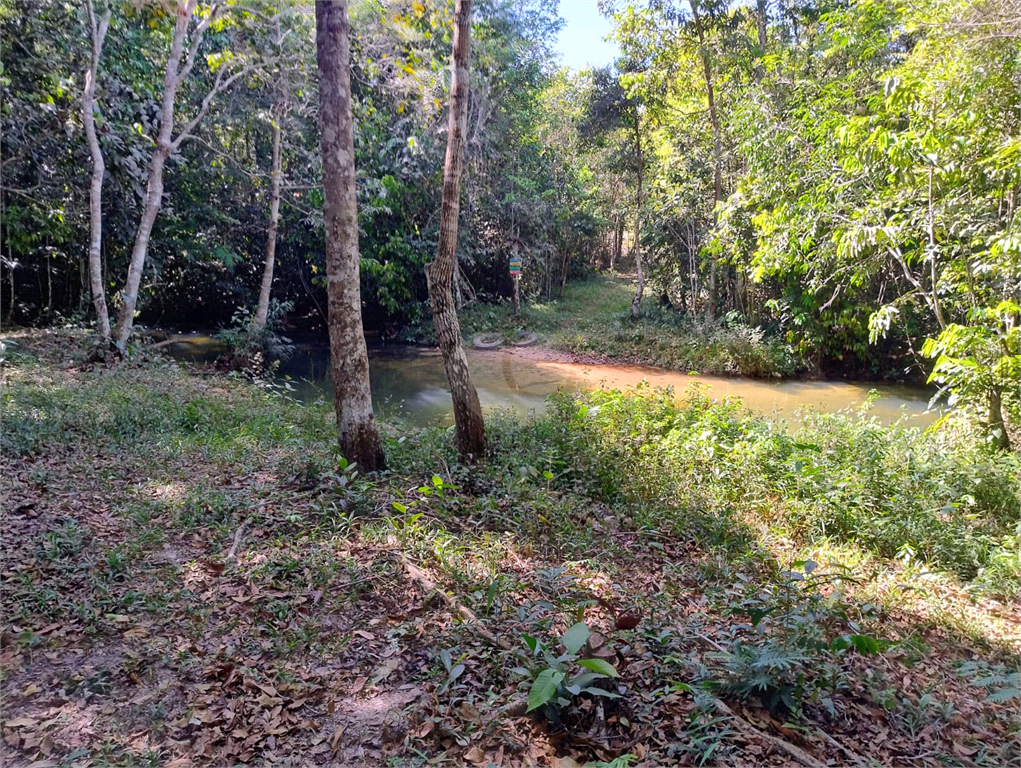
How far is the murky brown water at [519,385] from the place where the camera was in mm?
10852

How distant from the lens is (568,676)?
2453 mm

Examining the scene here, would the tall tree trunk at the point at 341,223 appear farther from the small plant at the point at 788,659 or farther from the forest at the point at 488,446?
the small plant at the point at 788,659

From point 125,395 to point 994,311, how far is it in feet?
29.5

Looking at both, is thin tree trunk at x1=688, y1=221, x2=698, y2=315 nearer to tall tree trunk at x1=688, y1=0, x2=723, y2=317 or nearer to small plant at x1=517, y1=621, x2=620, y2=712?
tall tree trunk at x1=688, y1=0, x2=723, y2=317

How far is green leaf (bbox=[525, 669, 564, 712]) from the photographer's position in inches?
88.0

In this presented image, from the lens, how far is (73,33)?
8734 mm

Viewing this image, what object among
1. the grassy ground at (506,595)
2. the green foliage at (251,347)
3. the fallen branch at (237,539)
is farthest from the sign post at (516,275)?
the fallen branch at (237,539)

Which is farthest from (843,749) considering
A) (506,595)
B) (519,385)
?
(519,385)

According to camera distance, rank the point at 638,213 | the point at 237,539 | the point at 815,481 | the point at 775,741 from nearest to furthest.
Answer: the point at 775,741
the point at 237,539
the point at 815,481
the point at 638,213

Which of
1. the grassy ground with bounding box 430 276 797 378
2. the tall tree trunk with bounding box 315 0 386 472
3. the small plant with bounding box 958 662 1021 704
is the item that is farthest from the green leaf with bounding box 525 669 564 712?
the grassy ground with bounding box 430 276 797 378

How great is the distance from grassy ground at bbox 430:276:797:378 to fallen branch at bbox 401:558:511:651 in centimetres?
1186

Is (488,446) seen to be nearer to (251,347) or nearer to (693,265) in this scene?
(251,347)

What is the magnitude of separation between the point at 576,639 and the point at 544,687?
0.24 metres

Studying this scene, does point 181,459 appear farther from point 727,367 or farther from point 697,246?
point 697,246
